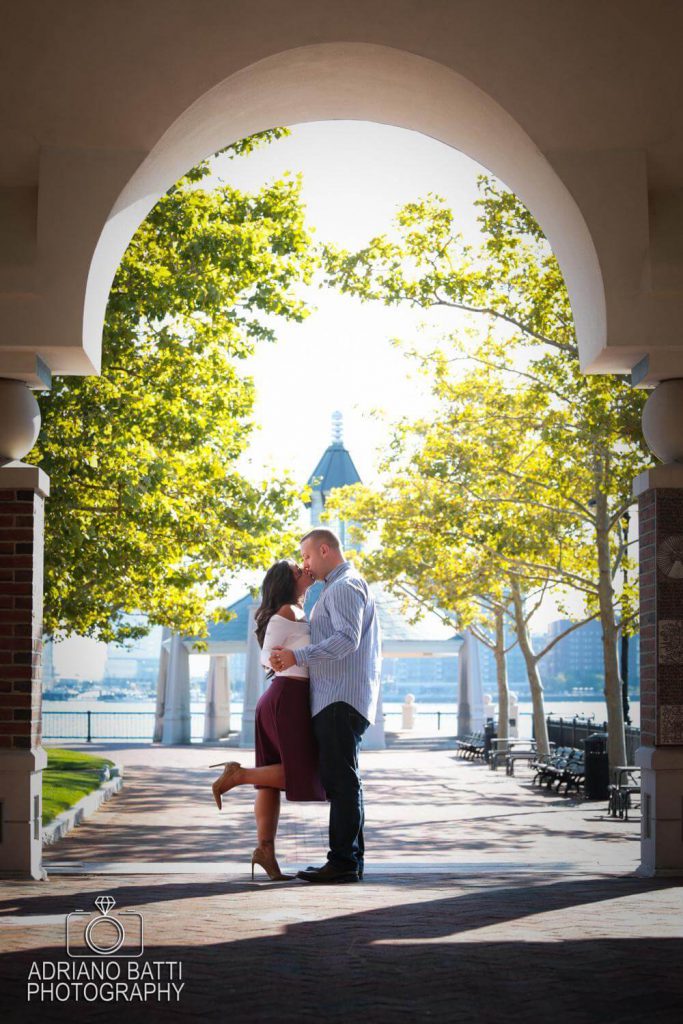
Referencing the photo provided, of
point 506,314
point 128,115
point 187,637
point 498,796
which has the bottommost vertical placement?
point 498,796

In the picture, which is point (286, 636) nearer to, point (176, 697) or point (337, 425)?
point (176, 697)

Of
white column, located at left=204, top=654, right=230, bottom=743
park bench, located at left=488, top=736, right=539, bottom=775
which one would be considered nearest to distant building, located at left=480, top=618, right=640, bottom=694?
white column, located at left=204, top=654, right=230, bottom=743

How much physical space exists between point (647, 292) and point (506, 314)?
37.7 feet

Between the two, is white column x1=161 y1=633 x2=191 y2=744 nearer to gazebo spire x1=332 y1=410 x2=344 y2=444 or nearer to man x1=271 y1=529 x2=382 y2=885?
gazebo spire x1=332 y1=410 x2=344 y2=444

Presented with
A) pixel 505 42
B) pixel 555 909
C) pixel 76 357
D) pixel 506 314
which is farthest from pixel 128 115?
pixel 506 314

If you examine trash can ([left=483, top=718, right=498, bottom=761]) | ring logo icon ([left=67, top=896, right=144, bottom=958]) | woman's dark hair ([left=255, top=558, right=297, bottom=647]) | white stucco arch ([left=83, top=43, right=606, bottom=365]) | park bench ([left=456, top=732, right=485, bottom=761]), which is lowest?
park bench ([left=456, top=732, right=485, bottom=761])

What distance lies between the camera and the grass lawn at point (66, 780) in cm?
1473

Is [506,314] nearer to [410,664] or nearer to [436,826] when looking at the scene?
[436,826]

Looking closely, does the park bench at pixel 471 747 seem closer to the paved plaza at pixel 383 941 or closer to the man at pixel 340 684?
the paved plaza at pixel 383 941

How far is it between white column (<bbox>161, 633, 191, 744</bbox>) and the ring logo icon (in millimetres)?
30517

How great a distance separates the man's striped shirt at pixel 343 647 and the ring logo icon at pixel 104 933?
180 centimetres

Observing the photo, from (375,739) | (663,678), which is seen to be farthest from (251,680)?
(663,678)

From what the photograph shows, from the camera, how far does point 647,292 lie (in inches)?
295

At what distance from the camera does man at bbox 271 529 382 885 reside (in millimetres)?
7078
